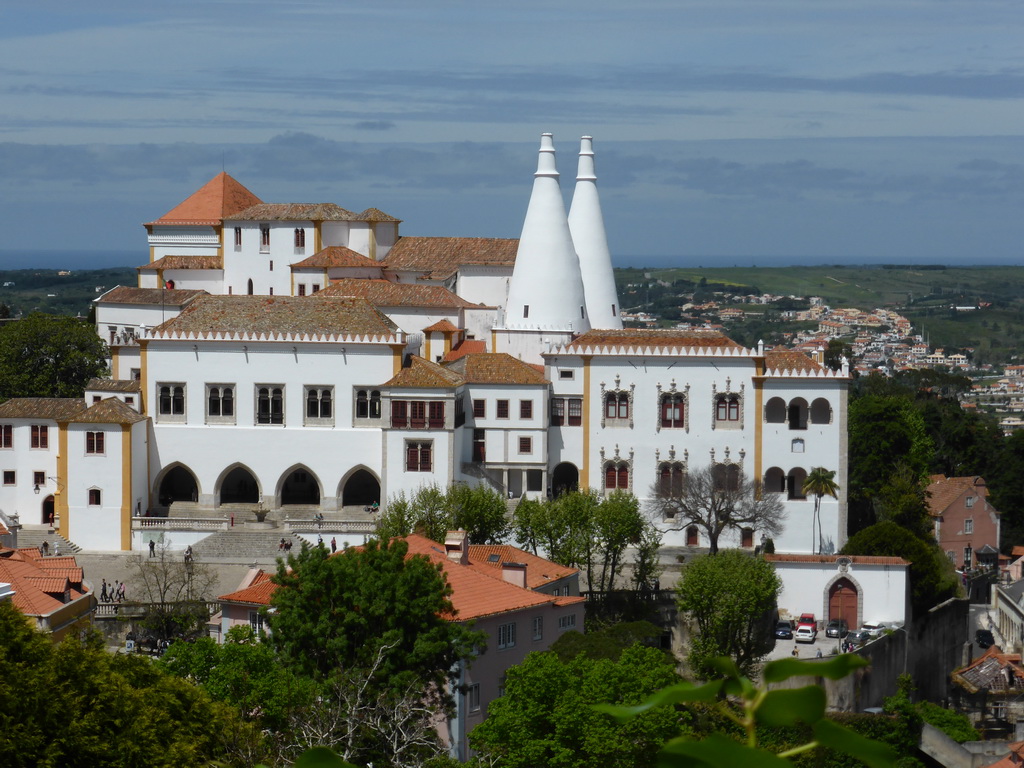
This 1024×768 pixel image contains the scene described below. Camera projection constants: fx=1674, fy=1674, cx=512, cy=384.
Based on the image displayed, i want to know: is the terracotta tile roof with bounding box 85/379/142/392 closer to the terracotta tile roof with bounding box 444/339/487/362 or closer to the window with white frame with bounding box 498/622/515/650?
the terracotta tile roof with bounding box 444/339/487/362

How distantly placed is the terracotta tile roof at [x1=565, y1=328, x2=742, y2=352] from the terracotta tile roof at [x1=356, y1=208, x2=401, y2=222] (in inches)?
513

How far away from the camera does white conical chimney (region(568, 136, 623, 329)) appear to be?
6384 cm

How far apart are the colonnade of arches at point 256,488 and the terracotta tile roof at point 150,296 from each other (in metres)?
9.32

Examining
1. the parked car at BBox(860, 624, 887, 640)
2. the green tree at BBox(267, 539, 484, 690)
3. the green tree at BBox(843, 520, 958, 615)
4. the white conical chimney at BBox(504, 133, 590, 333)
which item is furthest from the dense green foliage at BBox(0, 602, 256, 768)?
the white conical chimney at BBox(504, 133, 590, 333)

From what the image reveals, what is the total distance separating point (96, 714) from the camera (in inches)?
930

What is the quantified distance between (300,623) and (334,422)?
22092mm

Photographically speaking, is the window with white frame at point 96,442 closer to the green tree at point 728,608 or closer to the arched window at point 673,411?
the arched window at point 673,411

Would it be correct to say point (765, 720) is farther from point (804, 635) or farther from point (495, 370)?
point (495, 370)

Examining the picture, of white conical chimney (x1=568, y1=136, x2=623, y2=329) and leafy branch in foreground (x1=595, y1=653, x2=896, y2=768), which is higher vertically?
white conical chimney (x1=568, y1=136, x2=623, y2=329)

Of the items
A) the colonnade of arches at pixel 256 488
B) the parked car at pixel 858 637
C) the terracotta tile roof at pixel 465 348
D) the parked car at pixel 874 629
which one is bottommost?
the parked car at pixel 858 637

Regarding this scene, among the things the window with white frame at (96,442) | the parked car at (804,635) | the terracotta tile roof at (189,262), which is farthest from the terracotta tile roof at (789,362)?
the terracotta tile roof at (189,262)

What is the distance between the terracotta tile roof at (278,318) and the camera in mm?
56750

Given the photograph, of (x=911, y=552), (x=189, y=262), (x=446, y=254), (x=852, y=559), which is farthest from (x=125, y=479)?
(x=911, y=552)

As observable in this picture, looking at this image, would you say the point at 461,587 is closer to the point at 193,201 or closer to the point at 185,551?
the point at 185,551
